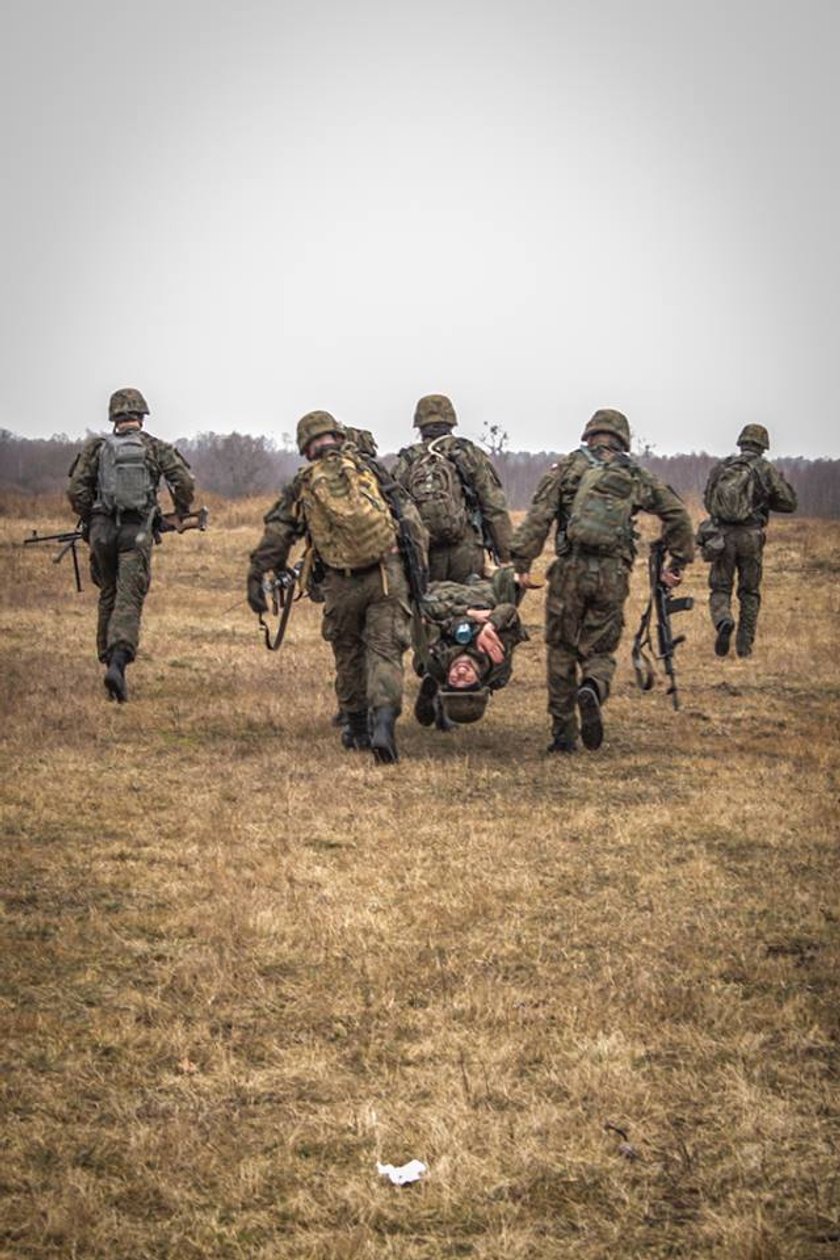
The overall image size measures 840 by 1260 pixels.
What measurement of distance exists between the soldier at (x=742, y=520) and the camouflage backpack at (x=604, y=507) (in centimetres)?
543

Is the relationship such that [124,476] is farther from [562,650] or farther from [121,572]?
[562,650]

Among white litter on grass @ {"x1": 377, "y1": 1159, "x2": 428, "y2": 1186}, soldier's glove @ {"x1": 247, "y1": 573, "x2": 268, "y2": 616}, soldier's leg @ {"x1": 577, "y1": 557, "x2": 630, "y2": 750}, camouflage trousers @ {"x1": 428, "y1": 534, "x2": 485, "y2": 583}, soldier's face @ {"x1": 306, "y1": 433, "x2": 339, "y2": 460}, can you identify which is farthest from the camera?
camouflage trousers @ {"x1": 428, "y1": 534, "x2": 485, "y2": 583}

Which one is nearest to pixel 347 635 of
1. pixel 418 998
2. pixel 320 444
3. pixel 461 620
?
pixel 461 620

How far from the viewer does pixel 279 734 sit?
36.5 feet

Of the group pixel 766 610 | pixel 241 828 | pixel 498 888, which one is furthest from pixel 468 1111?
pixel 766 610

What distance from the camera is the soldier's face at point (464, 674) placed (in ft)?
32.7

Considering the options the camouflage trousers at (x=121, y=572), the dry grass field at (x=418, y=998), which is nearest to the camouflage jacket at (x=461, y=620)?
the dry grass field at (x=418, y=998)

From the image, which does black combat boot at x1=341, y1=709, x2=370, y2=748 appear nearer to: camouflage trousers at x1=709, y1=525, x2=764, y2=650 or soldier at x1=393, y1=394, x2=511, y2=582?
soldier at x1=393, y1=394, x2=511, y2=582

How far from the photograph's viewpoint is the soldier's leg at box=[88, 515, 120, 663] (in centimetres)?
1239

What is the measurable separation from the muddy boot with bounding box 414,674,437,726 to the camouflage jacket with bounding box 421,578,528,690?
946mm

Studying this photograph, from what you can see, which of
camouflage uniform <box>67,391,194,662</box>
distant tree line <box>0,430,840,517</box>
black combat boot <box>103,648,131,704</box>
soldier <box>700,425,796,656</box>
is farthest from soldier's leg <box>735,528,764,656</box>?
distant tree line <box>0,430,840,517</box>

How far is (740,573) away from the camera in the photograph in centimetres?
1620

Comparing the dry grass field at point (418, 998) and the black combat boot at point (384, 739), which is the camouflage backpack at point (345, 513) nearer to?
the black combat boot at point (384, 739)

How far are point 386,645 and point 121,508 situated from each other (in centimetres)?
318
